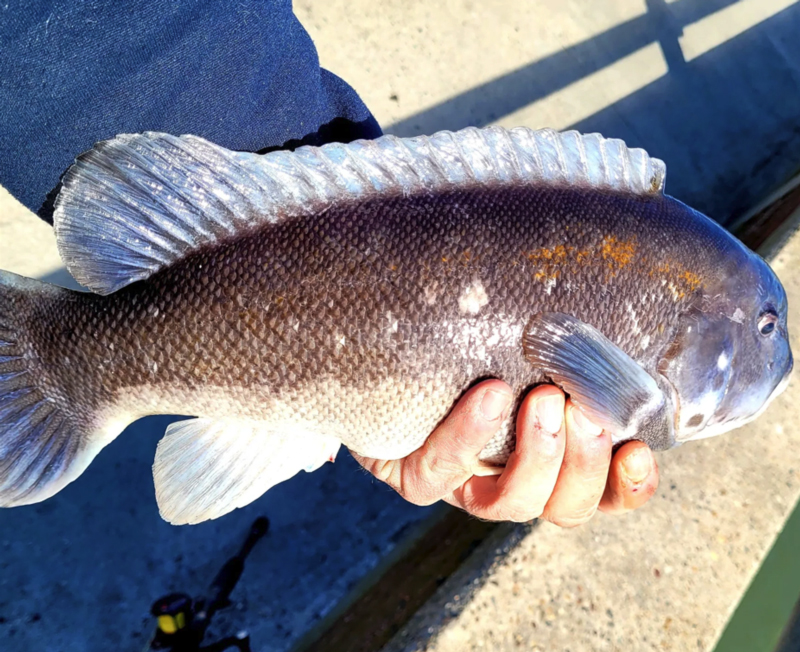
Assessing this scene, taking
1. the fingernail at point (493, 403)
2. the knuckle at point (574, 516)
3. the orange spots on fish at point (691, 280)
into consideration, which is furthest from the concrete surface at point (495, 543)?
the orange spots on fish at point (691, 280)

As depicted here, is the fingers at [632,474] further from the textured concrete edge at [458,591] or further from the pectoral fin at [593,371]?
the textured concrete edge at [458,591]

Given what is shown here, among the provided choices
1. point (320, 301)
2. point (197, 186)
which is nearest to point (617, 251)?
point (320, 301)

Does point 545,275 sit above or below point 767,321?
above

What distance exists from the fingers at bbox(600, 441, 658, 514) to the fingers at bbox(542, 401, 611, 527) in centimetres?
3

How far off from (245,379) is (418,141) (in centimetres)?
54

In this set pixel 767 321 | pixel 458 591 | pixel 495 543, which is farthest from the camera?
pixel 495 543

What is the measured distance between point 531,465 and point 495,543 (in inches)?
31.6

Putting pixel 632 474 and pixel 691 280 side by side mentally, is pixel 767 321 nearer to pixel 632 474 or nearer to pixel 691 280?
pixel 691 280

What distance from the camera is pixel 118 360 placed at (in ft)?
2.96

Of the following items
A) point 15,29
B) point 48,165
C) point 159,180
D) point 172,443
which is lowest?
point 172,443

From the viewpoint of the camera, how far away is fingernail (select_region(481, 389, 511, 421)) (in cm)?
94

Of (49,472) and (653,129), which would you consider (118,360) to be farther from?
(653,129)

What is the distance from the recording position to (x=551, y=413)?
986mm

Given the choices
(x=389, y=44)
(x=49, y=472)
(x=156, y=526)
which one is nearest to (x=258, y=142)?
(x=49, y=472)
